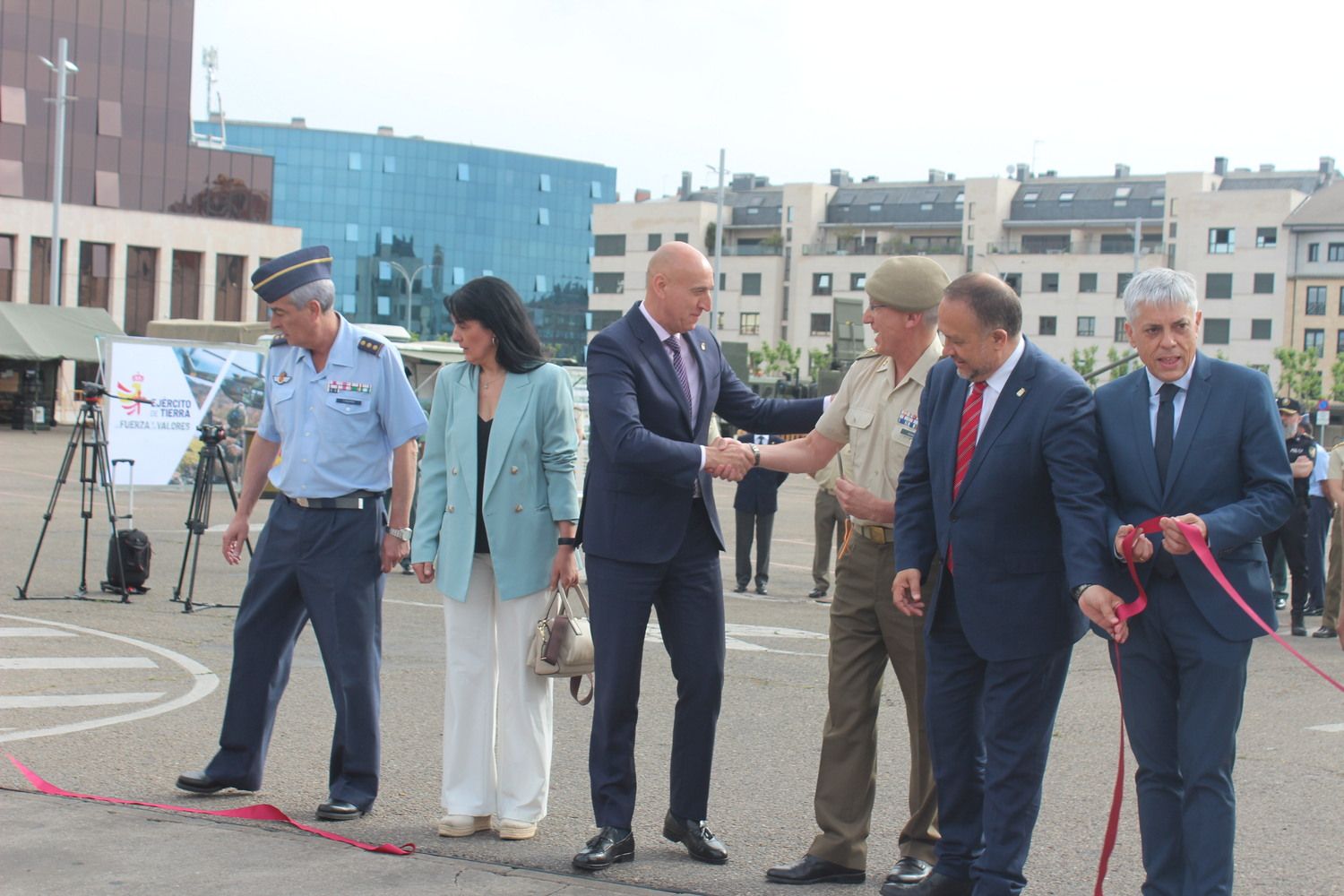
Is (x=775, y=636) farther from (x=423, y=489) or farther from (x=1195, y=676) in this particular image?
(x=1195, y=676)

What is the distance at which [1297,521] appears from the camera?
549 inches

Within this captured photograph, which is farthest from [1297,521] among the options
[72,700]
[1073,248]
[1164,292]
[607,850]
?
[1073,248]

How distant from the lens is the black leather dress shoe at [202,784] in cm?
607

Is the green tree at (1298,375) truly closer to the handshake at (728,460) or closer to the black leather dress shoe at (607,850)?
the handshake at (728,460)

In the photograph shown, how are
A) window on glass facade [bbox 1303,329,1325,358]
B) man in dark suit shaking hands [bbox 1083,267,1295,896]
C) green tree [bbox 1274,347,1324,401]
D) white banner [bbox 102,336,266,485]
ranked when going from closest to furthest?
man in dark suit shaking hands [bbox 1083,267,1295,896] → white banner [bbox 102,336,266,485] → green tree [bbox 1274,347,1324,401] → window on glass facade [bbox 1303,329,1325,358]

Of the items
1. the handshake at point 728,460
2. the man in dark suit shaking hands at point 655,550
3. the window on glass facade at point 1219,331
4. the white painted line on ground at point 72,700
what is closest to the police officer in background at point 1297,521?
the handshake at point 728,460

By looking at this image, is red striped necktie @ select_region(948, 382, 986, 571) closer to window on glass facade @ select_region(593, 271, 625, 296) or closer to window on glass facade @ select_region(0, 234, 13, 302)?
window on glass facade @ select_region(0, 234, 13, 302)

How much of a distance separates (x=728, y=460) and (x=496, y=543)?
96 centimetres

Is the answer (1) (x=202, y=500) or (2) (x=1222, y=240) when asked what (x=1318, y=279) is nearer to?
(2) (x=1222, y=240)

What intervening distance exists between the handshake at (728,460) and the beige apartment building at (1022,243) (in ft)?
305

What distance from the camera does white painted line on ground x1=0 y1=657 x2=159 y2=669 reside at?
9.14 m

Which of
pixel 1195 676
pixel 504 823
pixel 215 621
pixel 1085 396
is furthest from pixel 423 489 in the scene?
pixel 215 621

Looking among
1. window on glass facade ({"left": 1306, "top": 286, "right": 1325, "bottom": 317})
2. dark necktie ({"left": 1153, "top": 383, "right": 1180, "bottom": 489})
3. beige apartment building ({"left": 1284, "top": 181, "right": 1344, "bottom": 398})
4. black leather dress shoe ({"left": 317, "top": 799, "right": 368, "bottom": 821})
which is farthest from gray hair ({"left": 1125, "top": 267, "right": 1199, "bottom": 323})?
window on glass facade ({"left": 1306, "top": 286, "right": 1325, "bottom": 317})

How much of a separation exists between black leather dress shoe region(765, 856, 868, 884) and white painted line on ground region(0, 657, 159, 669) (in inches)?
211
